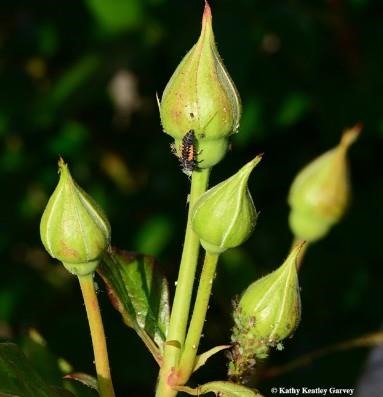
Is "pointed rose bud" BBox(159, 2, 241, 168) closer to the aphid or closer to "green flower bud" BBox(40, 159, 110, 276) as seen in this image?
the aphid

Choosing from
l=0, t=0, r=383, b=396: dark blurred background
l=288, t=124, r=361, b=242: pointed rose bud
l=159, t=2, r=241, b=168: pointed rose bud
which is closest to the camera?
l=159, t=2, r=241, b=168: pointed rose bud

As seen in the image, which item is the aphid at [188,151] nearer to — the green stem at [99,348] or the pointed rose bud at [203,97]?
the pointed rose bud at [203,97]

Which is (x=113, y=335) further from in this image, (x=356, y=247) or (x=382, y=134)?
(x=382, y=134)

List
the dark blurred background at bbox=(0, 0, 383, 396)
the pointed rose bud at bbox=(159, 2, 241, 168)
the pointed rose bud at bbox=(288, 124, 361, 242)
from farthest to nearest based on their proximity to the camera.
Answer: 1. the dark blurred background at bbox=(0, 0, 383, 396)
2. the pointed rose bud at bbox=(288, 124, 361, 242)
3. the pointed rose bud at bbox=(159, 2, 241, 168)

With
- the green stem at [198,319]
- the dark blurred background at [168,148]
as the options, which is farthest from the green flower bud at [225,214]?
the dark blurred background at [168,148]

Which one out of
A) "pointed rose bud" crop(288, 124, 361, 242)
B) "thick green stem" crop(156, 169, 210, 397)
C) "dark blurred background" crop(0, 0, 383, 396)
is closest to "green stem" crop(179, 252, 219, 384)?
"thick green stem" crop(156, 169, 210, 397)

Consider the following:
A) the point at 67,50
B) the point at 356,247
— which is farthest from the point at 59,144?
the point at 356,247


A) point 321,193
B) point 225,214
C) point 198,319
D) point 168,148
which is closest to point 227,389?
point 198,319
